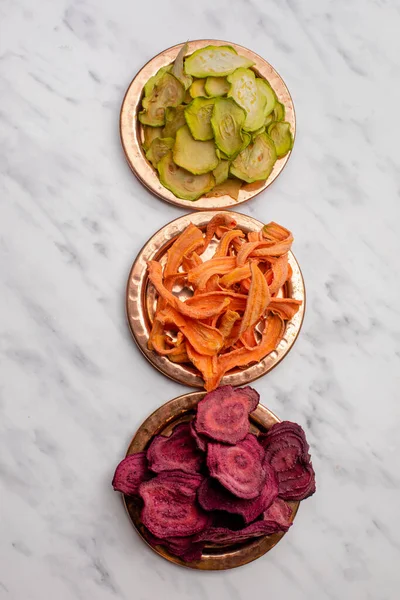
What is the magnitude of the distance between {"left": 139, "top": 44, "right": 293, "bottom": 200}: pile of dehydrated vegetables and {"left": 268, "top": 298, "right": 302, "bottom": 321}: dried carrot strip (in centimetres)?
30

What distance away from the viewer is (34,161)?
1.93 meters

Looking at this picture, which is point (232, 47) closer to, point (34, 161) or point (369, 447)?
point (34, 161)

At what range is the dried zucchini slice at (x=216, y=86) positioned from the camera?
1.79 meters

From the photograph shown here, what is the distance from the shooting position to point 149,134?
1.87m

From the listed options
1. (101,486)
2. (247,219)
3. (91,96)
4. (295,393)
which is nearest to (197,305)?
(247,219)

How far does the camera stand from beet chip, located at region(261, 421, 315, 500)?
1725mm

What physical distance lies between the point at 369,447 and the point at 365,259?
1.74ft

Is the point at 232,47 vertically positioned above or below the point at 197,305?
above

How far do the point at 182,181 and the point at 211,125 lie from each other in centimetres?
17

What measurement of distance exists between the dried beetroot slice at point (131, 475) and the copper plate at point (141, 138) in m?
0.67

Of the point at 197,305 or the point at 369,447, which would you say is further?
the point at 369,447

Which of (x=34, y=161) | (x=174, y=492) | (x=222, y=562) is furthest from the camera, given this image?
(x=34, y=161)

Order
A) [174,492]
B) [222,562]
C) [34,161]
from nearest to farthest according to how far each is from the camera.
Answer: [174,492] → [222,562] → [34,161]

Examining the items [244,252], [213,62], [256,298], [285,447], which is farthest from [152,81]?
[285,447]
